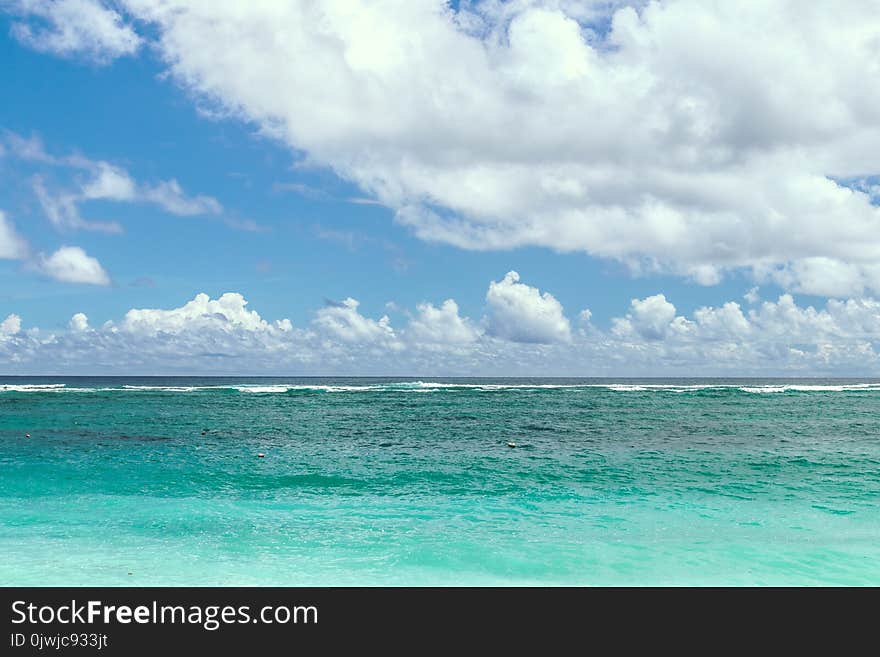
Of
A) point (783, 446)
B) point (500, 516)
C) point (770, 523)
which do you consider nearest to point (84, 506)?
point (500, 516)

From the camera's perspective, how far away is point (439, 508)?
17969 mm

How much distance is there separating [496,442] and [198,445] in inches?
619

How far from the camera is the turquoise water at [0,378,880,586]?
12664mm

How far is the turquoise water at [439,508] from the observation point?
1266 centimetres
